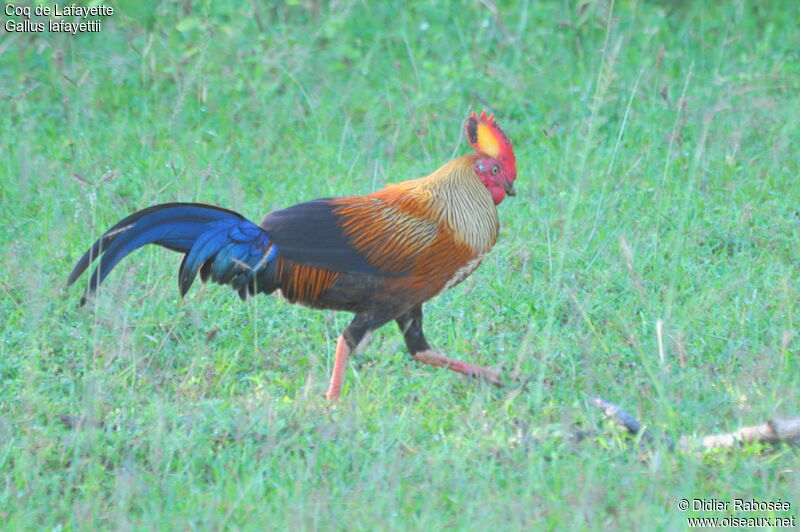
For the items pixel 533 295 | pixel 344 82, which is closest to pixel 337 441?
pixel 533 295

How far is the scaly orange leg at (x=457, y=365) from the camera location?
4.41m

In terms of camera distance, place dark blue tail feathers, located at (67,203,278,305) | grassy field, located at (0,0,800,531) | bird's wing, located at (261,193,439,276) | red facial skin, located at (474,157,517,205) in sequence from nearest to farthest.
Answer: grassy field, located at (0,0,800,531), dark blue tail feathers, located at (67,203,278,305), bird's wing, located at (261,193,439,276), red facial skin, located at (474,157,517,205)

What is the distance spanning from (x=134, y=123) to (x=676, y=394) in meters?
4.28

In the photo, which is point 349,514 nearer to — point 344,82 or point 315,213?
point 315,213

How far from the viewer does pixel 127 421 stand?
397cm

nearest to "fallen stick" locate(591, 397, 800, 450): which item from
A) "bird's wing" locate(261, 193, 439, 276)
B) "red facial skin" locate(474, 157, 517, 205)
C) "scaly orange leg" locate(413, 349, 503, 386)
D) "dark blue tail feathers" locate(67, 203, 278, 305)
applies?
"scaly orange leg" locate(413, 349, 503, 386)

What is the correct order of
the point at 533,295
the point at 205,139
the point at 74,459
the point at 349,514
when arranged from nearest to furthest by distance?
the point at 349,514 → the point at 74,459 → the point at 533,295 → the point at 205,139

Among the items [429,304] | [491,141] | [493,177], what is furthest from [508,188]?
[429,304]

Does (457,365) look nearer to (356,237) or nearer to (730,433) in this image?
(356,237)

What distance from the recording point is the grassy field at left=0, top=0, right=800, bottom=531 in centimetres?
357

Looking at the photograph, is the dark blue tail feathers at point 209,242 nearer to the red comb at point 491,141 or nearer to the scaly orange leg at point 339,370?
the scaly orange leg at point 339,370

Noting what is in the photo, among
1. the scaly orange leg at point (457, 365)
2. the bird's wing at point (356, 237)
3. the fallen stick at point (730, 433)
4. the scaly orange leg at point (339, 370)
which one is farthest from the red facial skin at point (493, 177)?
the fallen stick at point (730, 433)

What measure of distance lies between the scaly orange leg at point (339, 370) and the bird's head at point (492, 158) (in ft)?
2.93

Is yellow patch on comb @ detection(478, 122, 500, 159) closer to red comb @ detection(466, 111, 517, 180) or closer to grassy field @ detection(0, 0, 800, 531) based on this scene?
red comb @ detection(466, 111, 517, 180)
